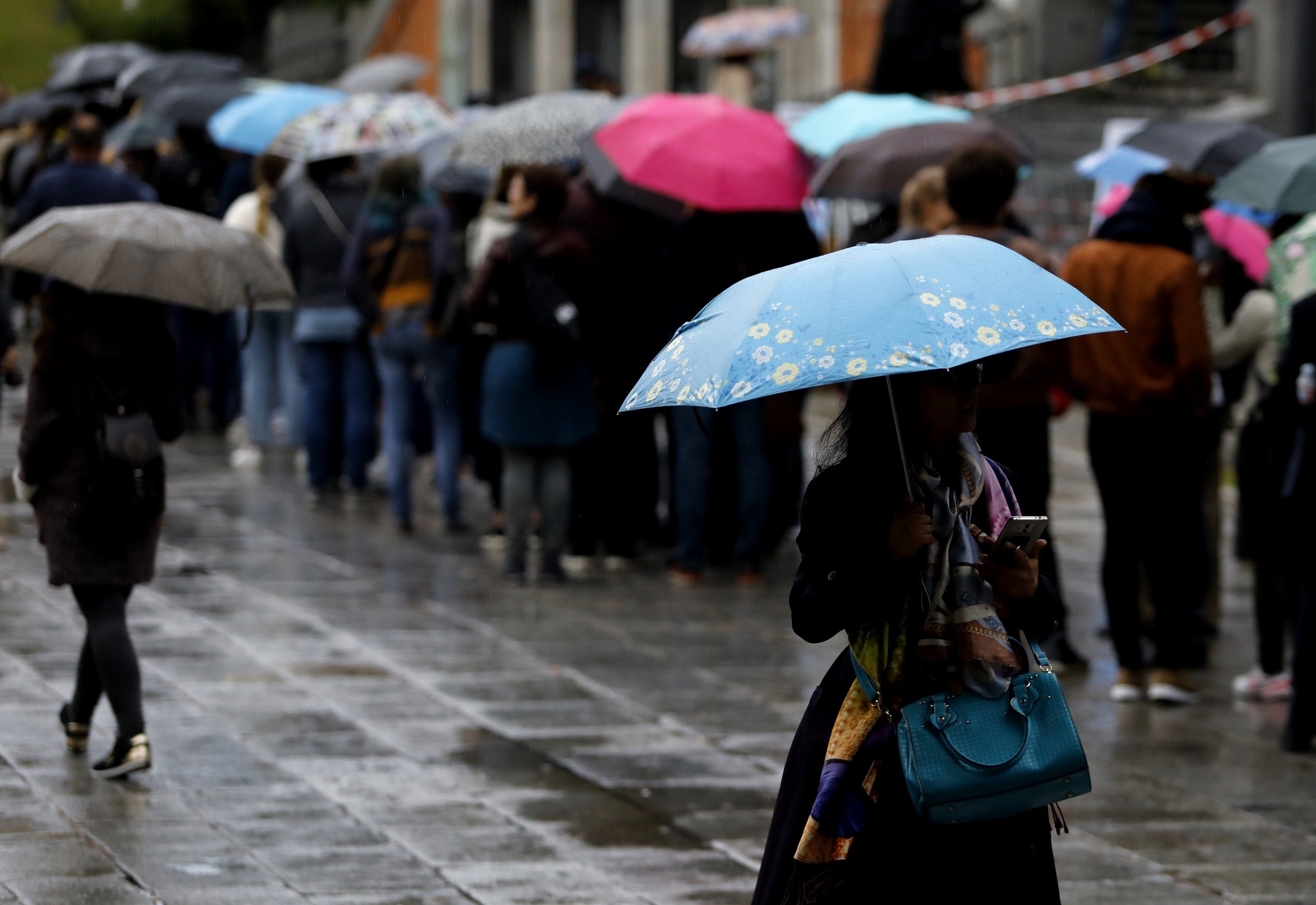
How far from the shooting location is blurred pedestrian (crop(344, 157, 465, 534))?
11.0 m

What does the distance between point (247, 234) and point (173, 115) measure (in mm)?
8624

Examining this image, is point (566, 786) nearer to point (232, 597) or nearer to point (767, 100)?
point (232, 597)

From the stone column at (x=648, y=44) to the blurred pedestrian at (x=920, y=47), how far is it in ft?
43.6

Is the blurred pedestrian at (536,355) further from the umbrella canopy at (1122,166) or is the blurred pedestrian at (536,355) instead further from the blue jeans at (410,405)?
the umbrella canopy at (1122,166)

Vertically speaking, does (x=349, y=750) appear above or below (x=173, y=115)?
below

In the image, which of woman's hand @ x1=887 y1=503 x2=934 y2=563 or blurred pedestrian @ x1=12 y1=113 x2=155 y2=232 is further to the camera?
blurred pedestrian @ x1=12 y1=113 x2=155 y2=232

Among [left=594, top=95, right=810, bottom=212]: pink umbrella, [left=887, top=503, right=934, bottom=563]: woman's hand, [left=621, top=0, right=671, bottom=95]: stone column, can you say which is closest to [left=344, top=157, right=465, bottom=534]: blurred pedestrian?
[left=594, top=95, right=810, bottom=212]: pink umbrella

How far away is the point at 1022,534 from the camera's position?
3.66 meters

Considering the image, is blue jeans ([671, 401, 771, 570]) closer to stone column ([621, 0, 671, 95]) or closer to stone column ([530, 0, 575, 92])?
stone column ([621, 0, 671, 95])

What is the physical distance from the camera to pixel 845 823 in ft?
11.8

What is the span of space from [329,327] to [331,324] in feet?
0.08

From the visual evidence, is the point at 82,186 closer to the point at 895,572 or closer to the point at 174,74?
the point at 174,74

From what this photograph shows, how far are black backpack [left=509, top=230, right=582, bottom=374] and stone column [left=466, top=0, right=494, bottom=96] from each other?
23435 millimetres


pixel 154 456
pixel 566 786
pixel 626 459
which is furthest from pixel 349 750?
pixel 626 459
